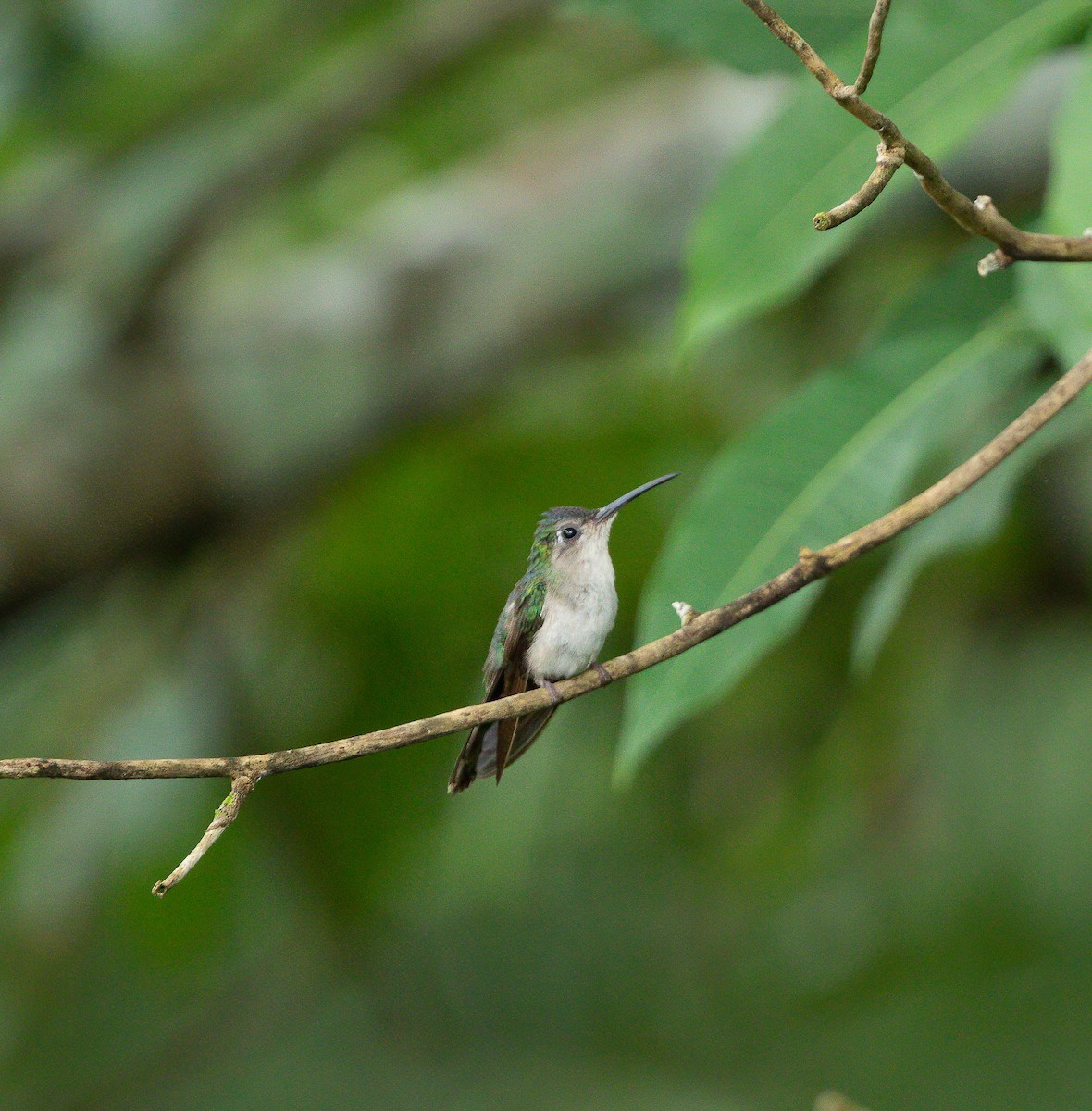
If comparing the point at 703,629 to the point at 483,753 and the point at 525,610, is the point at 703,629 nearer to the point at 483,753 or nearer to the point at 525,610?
the point at 483,753

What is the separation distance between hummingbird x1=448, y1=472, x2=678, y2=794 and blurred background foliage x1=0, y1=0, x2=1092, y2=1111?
4.4 inches

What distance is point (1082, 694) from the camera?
4.40 m

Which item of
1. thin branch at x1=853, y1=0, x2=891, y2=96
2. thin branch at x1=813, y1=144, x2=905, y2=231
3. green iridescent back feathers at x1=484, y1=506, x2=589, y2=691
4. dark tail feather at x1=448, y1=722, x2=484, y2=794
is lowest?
A: dark tail feather at x1=448, y1=722, x2=484, y2=794

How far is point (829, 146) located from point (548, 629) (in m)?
1.03

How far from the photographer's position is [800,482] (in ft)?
7.85

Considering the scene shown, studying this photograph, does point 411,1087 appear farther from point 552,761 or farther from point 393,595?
point 393,595

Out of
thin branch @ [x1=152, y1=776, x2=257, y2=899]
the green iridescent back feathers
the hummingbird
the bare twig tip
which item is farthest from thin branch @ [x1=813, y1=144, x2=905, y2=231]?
the green iridescent back feathers

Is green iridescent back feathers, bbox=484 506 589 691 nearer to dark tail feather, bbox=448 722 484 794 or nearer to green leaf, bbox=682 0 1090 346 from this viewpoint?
dark tail feather, bbox=448 722 484 794

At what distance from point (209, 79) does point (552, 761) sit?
2670mm

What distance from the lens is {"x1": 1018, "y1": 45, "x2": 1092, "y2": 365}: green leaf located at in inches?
71.6

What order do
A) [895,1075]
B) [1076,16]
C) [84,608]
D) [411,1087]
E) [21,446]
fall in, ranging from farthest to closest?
[411,1087]
[895,1075]
[84,608]
[21,446]
[1076,16]

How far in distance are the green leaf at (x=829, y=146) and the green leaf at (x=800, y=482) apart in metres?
0.27


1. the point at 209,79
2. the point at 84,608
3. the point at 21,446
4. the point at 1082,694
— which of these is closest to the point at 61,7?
the point at 209,79

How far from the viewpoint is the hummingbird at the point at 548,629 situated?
6.37 feet
